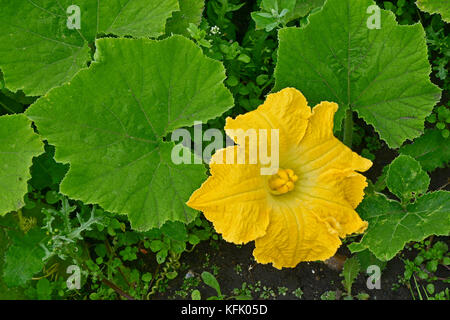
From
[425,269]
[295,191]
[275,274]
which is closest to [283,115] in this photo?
[295,191]

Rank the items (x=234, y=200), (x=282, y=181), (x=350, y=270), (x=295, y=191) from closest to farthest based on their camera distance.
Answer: (x=234, y=200), (x=282, y=181), (x=295, y=191), (x=350, y=270)

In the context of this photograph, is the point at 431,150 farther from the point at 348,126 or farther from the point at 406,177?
the point at 406,177

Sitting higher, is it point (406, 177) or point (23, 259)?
point (406, 177)

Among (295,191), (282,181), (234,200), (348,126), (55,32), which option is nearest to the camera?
(234,200)

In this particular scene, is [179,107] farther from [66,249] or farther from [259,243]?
[66,249]

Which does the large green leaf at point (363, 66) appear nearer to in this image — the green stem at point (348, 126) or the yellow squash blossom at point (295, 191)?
the green stem at point (348, 126)

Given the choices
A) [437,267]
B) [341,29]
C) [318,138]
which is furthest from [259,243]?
[437,267]

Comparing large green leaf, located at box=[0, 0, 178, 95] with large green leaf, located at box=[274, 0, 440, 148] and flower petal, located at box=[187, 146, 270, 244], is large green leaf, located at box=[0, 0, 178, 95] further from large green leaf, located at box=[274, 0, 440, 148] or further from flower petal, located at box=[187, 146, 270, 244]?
flower petal, located at box=[187, 146, 270, 244]

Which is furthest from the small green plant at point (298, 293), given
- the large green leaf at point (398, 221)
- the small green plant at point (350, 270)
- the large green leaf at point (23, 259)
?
the large green leaf at point (23, 259)
